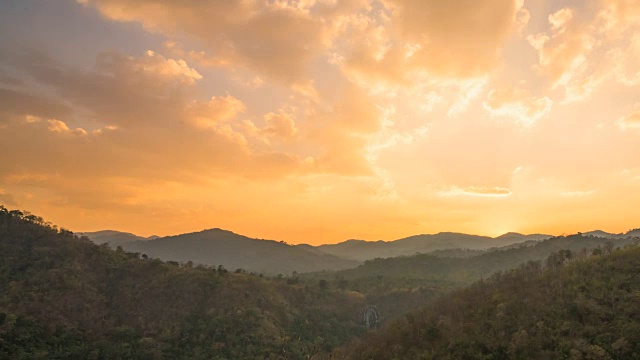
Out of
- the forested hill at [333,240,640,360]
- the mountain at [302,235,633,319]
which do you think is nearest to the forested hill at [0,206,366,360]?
the mountain at [302,235,633,319]

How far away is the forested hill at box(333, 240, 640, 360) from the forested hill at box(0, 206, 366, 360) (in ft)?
49.5

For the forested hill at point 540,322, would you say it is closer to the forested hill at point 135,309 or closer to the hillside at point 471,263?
the forested hill at point 135,309

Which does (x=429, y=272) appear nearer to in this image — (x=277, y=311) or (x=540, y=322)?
(x=277, y=311)

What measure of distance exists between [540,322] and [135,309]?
47.6 m

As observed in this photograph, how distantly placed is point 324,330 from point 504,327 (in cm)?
3155

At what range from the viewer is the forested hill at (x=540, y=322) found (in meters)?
23.8

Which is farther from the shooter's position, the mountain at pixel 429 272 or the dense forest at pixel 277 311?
the mountain at pixel 429 272

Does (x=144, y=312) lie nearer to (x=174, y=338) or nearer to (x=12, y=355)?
(x=174, y=338)

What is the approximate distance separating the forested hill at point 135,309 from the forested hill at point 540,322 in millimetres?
15084

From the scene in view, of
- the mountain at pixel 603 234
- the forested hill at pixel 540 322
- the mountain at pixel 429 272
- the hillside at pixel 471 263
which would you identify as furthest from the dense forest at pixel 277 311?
the mountain at pixel 603 234

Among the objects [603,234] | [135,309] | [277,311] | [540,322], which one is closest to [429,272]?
[277,311]

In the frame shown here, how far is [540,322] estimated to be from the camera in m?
26.8

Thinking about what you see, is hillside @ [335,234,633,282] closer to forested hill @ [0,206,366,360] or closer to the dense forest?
the dense forest

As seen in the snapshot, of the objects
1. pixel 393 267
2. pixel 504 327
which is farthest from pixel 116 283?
pixel 393 267
